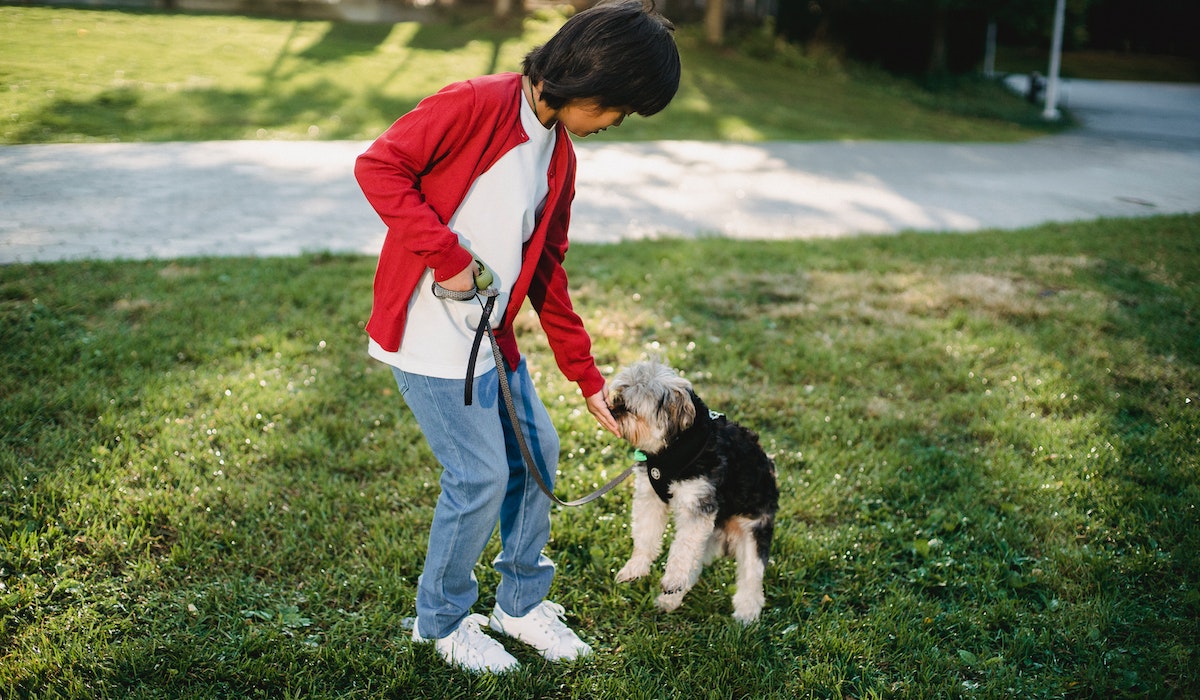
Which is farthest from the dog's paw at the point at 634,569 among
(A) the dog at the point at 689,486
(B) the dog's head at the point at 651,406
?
(B) the dog's head at the point at 651,406

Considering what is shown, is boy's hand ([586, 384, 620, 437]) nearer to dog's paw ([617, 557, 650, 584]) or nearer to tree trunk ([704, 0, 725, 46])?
dog's paw ([617, 557, 650, 584])

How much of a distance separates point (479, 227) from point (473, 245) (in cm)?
6

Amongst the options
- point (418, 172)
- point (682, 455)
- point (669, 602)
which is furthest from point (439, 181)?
point (669, 602)

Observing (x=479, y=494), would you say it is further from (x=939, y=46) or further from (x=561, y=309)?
(x=939, y=46)

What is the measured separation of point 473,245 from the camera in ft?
8.26

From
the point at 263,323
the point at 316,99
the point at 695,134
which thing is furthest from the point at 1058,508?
the point at 316,99

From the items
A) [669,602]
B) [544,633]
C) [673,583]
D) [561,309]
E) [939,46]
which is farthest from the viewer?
[939,46]

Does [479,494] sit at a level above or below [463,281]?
below

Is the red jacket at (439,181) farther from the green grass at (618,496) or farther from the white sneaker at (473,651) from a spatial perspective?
the green grass at (618,496)

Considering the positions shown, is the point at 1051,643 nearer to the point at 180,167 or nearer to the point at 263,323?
the point at 263,323

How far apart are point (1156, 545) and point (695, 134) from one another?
12.0 metres

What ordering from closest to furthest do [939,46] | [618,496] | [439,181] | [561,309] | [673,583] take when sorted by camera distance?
[439,181]
[561,309]
[673,583]
[618,496]
[939,46]

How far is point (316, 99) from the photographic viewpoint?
14703mm

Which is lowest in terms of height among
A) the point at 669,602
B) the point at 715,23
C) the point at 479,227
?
the point at 669,602
